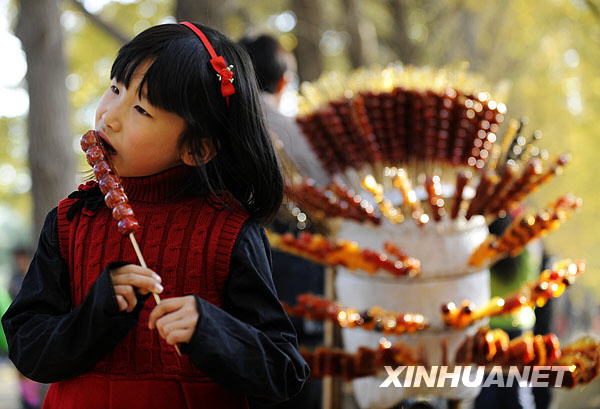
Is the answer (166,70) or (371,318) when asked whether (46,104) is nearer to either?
(371,318)

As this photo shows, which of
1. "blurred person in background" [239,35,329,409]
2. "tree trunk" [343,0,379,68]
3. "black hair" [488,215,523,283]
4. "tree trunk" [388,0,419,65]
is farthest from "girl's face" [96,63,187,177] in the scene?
"tree trunk" [388,0,419,65]

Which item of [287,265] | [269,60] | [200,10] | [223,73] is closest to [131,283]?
[223,73]

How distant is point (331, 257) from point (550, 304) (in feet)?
7.83

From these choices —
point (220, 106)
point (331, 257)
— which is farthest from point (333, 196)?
point (220, 106)

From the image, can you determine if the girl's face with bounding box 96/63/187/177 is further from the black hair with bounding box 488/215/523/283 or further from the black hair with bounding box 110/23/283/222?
the black hair with bounding box 488/215/523/283

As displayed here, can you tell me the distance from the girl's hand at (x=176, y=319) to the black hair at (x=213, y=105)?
33 centimetres

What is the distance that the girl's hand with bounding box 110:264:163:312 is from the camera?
4.45ft

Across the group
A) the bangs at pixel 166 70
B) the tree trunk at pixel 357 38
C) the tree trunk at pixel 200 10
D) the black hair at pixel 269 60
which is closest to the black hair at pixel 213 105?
the bangs at pixel 166 70

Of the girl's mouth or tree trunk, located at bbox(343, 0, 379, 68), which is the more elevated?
tree trunk, located at bbox(343, 0, 379, 68)

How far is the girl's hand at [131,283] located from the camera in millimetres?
1357

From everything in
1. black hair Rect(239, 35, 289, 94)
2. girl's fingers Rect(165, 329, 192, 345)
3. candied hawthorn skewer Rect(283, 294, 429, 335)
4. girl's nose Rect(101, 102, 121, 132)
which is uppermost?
black hair Rect(239, 35, 289, 94)

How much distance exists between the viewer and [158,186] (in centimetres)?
162

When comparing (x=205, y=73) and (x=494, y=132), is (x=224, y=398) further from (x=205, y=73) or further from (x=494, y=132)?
(x=494, y=132)

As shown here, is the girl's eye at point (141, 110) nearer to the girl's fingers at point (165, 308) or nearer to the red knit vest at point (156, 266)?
the red knit vest at point (156, 266)
